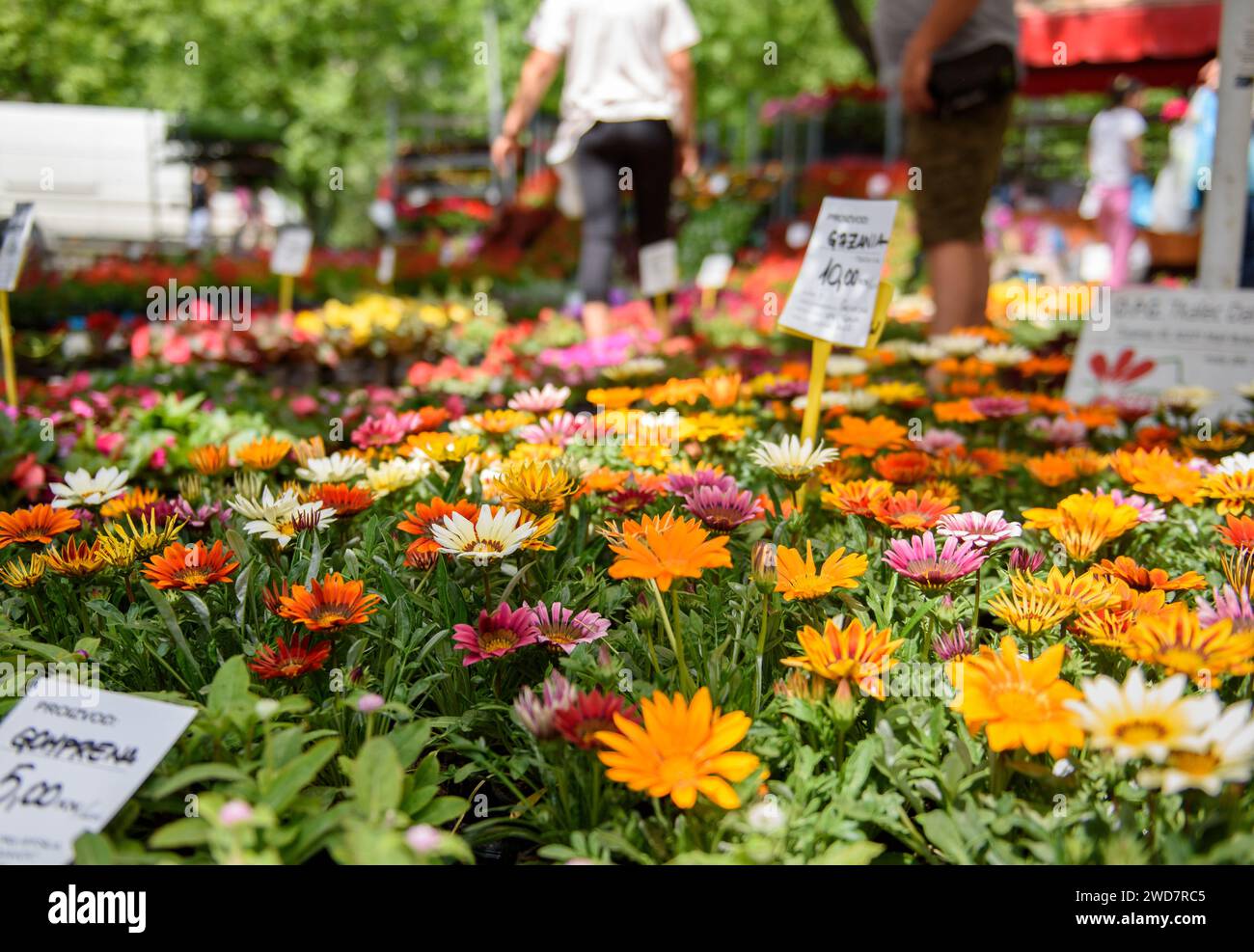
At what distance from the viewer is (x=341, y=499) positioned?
161 centimetres

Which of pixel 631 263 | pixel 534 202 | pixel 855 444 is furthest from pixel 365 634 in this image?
pixel 534 202

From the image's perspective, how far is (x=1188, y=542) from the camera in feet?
6.06

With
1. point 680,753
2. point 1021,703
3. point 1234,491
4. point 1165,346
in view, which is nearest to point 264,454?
point 680,753

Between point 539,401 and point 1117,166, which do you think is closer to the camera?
point 539,401

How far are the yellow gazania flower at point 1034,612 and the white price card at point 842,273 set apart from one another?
2.53ft

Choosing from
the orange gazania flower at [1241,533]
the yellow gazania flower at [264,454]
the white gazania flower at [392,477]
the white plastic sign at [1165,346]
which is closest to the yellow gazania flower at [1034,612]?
the orange gazania flower at [1241,533]

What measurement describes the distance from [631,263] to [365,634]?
21.4ft

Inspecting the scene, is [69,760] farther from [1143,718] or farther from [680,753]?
[1143,718]

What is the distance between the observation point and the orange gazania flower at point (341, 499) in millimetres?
1610

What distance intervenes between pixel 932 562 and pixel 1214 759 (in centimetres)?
49

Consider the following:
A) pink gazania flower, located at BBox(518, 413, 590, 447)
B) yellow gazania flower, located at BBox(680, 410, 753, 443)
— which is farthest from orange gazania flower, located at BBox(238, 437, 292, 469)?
yellow gazania flower, located at BBox(680, 410, 753, 443)

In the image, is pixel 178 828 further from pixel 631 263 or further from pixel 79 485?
pixel 631 263

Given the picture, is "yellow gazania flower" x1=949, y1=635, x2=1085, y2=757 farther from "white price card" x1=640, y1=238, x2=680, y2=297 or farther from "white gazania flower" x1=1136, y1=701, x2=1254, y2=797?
"white price card" x1=640, y1=238, x2=680, y2=297

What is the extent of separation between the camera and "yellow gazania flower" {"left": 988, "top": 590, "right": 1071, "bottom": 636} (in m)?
A: 1.22
